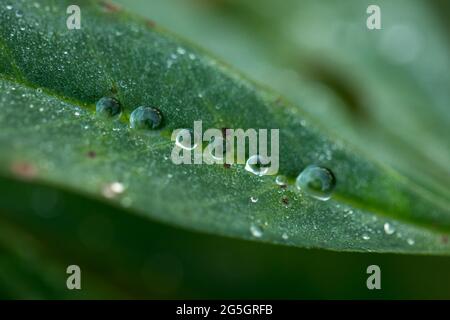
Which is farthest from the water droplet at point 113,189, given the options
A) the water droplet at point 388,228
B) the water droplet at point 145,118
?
the water droplet at point 388,228

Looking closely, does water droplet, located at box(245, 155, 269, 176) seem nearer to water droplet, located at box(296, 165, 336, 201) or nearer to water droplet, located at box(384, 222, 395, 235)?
water droplet, located at box(296, 165, 336, 201)

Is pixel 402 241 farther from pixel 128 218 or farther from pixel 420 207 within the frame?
pixel 128 218

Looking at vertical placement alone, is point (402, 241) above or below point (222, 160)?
below

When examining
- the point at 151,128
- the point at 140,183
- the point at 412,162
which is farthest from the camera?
the point at 412,162

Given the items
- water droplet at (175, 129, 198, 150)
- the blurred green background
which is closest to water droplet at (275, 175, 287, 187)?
water droplet at (175, 129, 198, 150)

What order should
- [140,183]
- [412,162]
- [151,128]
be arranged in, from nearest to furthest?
1. [151,128]
2. [140,183]
3. [412,162]

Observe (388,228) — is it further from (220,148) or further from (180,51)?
(180,51)

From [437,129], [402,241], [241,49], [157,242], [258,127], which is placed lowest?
[402,241]

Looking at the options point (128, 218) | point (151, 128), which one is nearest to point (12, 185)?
point (128, 218)
